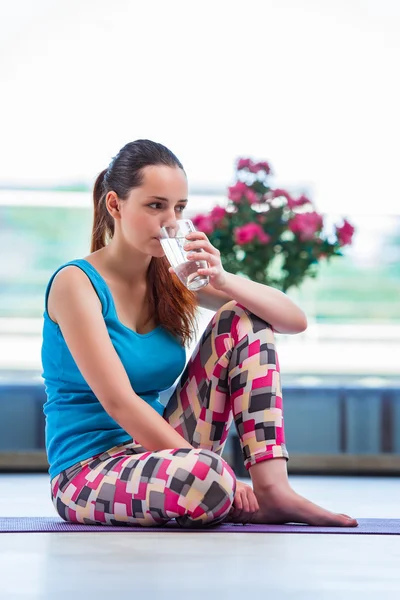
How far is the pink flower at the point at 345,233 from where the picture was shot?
379 centimetres

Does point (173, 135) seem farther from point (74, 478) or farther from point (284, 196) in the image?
point (74, 478)

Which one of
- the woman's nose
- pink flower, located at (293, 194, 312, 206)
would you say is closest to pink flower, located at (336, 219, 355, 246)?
pink flower, located at (293, 194, 312, 206)

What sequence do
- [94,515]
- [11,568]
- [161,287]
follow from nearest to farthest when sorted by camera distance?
[11,568] < [94,515] < [161,287]

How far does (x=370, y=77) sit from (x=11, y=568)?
3413 mm

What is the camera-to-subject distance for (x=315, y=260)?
3844 millimetres

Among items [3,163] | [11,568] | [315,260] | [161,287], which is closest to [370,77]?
[315,260]

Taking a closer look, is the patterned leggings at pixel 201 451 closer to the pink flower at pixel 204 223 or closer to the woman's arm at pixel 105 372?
the woman's arm at pixel 105 372

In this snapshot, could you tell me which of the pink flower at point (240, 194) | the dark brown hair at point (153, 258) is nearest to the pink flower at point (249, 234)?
the pink flower at point (240, 194)

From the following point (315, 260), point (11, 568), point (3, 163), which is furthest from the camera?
point (3, 163)

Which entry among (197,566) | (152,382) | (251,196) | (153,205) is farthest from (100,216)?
(251,196)

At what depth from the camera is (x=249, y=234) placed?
3705mm

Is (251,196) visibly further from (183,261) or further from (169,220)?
(183,261)

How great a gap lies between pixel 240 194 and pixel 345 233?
0.43 metres

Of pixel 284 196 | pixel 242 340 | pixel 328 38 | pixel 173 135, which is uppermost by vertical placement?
pixel 328 38
